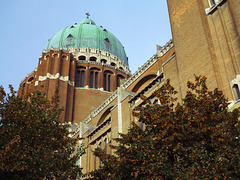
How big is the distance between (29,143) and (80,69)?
3770 cm

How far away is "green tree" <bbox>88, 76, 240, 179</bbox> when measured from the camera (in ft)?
34.0

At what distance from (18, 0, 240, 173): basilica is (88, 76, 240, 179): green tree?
3.62m

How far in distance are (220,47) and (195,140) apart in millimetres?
8278

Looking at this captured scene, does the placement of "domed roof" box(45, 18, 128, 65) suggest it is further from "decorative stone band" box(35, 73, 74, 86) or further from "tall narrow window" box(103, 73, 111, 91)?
"decorative stone band" box(35, 73, 74, 86)

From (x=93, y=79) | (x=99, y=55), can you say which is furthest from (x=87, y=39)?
(x=93, y=79)

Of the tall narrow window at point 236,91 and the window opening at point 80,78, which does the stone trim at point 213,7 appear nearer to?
the tall narrow window at point 236,91

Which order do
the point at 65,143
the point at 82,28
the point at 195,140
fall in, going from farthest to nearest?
the point at 82,28 < the point at 65,143 < the point at 195,140

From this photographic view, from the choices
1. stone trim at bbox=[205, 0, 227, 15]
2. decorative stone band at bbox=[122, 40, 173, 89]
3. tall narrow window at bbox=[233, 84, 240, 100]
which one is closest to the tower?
decorative stone band at bbox=[122, 40, 173, 89]

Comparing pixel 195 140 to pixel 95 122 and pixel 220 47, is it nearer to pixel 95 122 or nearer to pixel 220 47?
pixel 220 47

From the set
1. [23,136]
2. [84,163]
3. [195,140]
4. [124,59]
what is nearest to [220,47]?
[195,140]

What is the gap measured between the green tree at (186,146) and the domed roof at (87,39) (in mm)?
43907

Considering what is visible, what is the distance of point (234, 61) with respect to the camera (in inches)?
666

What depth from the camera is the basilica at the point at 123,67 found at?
1753 centimetres

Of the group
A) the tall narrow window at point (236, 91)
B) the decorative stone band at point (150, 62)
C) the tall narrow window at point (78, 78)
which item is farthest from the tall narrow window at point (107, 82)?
the tall narrow window at point (236, 91)
